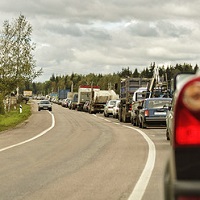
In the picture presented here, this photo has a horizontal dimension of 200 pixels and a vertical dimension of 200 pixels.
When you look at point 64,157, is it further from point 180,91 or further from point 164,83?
point 164,83

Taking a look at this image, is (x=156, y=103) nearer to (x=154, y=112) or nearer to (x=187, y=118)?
(x=154, y=112)

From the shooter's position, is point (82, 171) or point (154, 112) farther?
point (154, 112)

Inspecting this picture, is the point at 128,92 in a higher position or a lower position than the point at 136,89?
lower

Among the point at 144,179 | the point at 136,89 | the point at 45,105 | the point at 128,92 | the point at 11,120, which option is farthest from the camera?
the point at 45,105

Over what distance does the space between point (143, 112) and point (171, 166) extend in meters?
25.9

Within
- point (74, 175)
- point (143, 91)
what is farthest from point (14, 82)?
point (74, 175)

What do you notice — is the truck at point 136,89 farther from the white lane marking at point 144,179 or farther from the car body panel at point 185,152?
the car body panel at point 185,152

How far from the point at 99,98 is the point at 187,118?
193 ft

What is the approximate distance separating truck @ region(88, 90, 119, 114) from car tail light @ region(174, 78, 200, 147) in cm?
5794

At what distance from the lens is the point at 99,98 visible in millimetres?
61781

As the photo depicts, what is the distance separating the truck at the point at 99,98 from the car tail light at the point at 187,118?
5794 centimetres

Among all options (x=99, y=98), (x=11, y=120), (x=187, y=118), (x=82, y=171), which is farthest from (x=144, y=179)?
(x=99, y=98)

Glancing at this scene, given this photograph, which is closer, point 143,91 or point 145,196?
point 145,196

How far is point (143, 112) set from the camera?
94.7 feet
